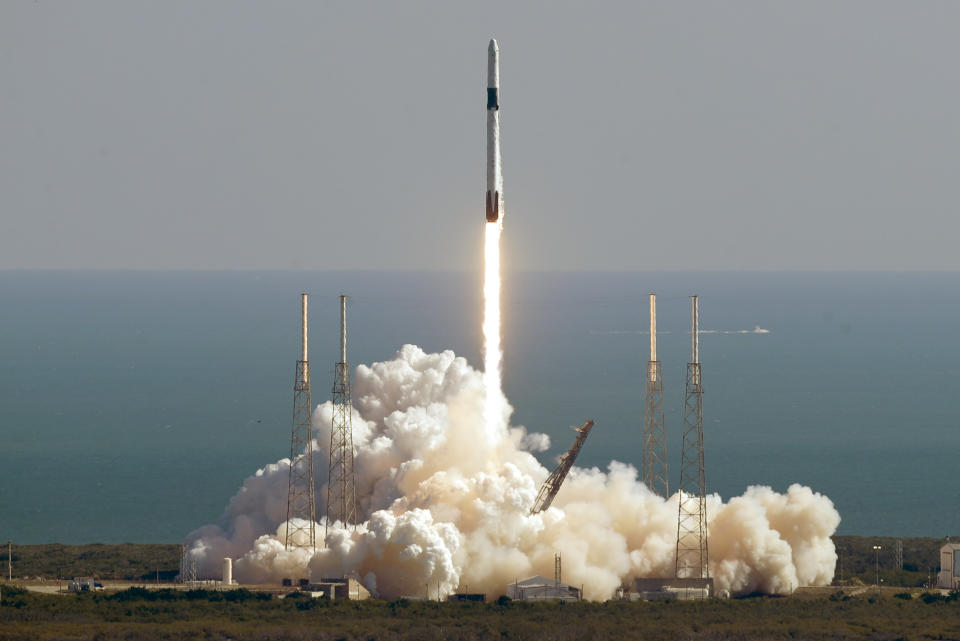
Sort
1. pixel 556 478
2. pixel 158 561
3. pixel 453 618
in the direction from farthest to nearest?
pixel 158 561 < pixel 556 478 < pixel 453 618

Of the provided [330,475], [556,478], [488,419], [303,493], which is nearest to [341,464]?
[303,493]

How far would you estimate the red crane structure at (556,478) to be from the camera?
87.8 meters

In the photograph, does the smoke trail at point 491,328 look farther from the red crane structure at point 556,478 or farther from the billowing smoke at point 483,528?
the red crane structure at point 556,478

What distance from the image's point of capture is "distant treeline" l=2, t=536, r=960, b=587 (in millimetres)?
98625

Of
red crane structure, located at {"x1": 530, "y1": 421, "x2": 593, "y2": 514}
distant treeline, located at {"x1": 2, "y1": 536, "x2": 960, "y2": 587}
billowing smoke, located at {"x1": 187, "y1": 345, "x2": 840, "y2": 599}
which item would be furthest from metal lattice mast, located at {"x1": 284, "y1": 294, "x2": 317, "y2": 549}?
red crane structure, located at {"x1": 530, "y1": 421, "x2": 593, "y2": 514}

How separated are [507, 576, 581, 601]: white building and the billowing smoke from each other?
1.23 m

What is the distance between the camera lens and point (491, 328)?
97312mm

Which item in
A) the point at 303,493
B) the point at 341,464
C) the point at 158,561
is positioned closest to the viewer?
the point at 303,493

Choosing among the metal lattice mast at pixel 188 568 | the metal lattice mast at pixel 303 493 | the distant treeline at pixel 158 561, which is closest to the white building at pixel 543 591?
the metal lattice mast at pixel 303 493

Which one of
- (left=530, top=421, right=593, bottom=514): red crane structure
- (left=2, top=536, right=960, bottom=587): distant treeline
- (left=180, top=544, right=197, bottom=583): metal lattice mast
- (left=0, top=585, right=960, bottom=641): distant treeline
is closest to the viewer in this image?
(left=0, top=585, right=960, bottom=641): distant treeline

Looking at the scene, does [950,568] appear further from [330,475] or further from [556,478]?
[330,475]

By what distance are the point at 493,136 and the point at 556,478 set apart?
15157 millimetres

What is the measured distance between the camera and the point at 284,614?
8394 centimetres

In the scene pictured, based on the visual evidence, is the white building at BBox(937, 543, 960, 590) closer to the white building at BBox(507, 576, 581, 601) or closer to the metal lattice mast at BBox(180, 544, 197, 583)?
the white building at BBox(507, 576, 581, 601)
